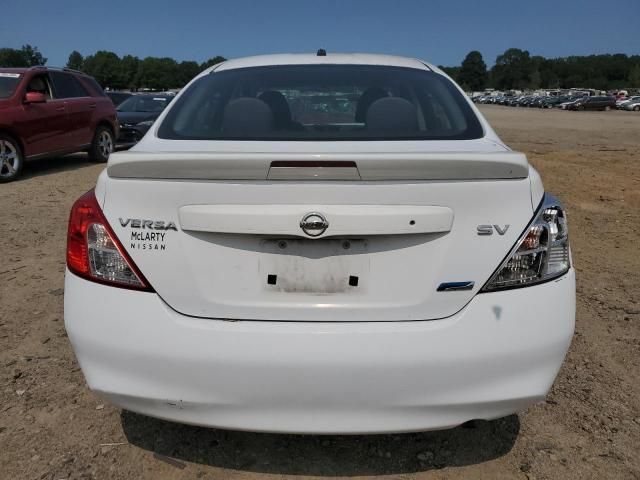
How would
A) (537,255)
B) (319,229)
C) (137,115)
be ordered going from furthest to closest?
(137,115) < (537,255) < (319,229)

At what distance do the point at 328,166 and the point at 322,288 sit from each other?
39cm

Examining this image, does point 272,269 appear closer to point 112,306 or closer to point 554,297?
point 112,306

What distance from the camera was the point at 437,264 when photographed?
6.05ft

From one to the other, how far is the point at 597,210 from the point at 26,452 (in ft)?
21.4

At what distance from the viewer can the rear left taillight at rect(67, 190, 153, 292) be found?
190cm

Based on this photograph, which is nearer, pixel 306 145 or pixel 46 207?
pixel 306 145

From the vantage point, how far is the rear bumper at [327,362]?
181cm

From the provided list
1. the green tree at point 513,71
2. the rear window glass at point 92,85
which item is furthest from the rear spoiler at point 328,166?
the green tree at point 513,71

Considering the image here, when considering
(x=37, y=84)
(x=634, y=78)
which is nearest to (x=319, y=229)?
(x=37, y=84)

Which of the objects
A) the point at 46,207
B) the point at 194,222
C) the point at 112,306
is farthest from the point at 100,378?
the point at 46,207

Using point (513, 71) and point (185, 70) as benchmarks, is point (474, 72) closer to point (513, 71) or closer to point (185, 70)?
point (513, 71)

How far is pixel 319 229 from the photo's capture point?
70.9 inches

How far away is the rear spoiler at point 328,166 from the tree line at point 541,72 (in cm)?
14858

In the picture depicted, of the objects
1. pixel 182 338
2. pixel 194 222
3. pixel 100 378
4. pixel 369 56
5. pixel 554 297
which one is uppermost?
pixel 369 56
